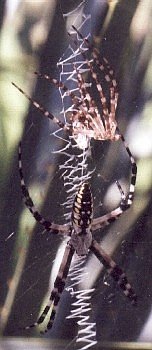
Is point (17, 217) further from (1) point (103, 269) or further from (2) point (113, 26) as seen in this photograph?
(2) point (113, 26)

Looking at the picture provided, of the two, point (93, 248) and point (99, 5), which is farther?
point (93, 248)

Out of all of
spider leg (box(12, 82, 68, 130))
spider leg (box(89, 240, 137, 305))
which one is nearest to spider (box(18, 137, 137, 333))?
spider leg (box(89, 240, 137, 305))

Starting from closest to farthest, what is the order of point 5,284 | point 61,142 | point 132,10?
point 132,10, point 61,142, point 5,284

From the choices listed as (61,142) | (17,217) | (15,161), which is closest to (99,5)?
(61,142)

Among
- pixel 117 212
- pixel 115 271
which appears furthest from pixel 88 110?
pixel 115 271

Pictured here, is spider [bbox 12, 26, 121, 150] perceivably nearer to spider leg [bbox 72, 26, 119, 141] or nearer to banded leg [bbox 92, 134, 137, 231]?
spider leg [bbox 72, 26, 119, 141]

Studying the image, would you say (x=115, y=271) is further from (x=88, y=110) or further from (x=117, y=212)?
(x=88, y=110)
